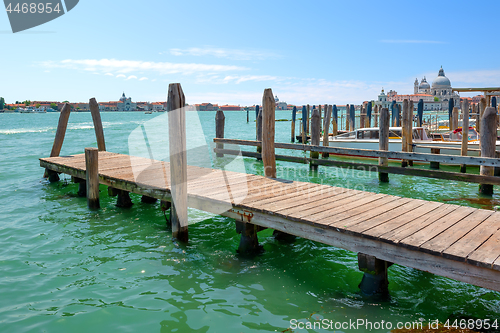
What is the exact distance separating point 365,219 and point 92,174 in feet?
20.1

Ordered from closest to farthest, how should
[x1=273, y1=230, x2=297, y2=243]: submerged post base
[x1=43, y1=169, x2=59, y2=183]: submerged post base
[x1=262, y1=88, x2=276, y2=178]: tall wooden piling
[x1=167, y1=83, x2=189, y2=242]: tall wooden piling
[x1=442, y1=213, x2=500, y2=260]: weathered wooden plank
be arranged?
[x1=442, y1=213, x2=500, y2=260]: weathered wooden plank → [x1=167, y1=83, x2=189, y2=242]: tall wooden piling → [x1=273, y1=230, x2=297, y2=243]: submerged post base → [x1=262, y1=88, x2=276, y2=178]: tall wooden piling → [x1=43, y1=169, x2=59, y2=183]: submerged post base

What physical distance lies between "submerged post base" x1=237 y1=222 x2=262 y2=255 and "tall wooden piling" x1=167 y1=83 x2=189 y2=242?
109 centimetres

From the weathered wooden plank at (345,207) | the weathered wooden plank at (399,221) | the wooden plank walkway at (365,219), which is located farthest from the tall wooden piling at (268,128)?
the weathered wooden plank at (399,221)

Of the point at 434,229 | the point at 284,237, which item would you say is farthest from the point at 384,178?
the point at 434,229

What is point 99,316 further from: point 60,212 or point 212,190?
point 60,212

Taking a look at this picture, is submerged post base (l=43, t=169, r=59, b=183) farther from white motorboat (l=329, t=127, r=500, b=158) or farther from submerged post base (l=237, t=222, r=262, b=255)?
white motorboat (l=329, t=127, r=500, b=158)

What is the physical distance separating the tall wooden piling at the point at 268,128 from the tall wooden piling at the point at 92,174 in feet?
12.4

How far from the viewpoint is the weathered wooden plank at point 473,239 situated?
149 inches

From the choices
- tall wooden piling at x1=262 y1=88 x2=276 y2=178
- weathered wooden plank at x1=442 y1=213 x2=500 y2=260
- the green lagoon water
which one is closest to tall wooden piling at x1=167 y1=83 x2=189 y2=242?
the green lagoon water

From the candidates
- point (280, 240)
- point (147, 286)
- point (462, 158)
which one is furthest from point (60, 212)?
point (462, 158)

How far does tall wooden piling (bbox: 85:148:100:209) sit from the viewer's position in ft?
26.7

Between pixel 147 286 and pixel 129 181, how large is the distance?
3.15m

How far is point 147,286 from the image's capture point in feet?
17.1

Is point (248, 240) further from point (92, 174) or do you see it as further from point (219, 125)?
point (219, 125)
